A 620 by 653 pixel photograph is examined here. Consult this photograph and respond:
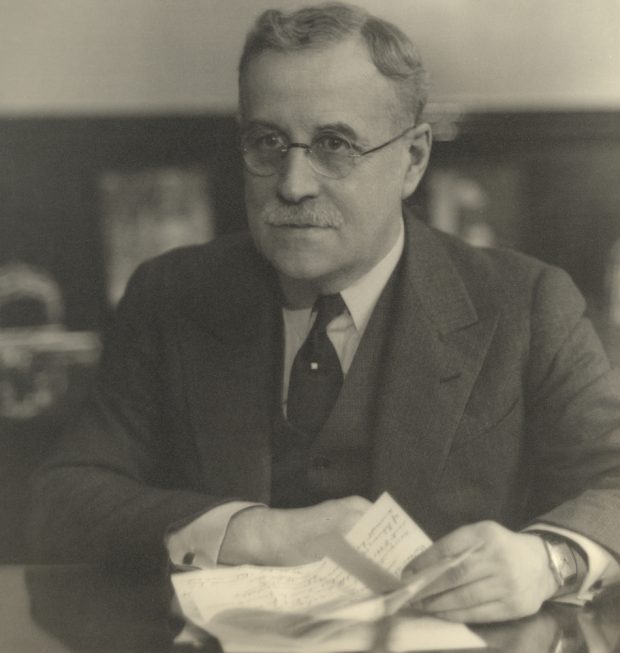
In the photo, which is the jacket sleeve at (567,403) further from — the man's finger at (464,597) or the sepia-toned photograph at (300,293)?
the man's finger at (464,597)

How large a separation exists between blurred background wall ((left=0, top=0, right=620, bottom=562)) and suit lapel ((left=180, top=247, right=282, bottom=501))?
12 centimetres

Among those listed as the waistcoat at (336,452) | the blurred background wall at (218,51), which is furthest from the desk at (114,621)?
the blurred background wall at (218,51)

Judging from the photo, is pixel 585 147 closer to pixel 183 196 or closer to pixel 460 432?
pixel 460 432

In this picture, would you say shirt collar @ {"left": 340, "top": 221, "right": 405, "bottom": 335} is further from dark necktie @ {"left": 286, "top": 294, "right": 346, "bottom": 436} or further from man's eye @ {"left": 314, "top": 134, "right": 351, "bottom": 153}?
→ man's eye @ {"left": 314, "top": 134, "right": 351, "bottom": 153}

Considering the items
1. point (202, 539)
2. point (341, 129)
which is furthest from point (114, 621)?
point (341, 129)

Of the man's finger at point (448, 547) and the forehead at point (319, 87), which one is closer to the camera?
the man's finger at point (448, 547)

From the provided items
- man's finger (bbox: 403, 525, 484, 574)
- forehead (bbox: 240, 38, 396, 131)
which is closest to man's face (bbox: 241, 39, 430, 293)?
forehead (bbox: 240, 38, 396, 131)

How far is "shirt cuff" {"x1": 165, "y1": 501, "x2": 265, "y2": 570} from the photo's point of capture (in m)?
0.94

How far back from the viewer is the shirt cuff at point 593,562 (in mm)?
884

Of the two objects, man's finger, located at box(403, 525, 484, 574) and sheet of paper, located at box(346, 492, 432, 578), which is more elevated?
man's finger, located at box(403, 525, 484, 574)

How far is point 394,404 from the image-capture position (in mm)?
1029

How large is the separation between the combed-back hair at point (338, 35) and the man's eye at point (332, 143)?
103mm

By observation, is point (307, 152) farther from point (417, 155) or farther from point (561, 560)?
point (561, 560)

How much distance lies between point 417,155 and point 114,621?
0.70 m
